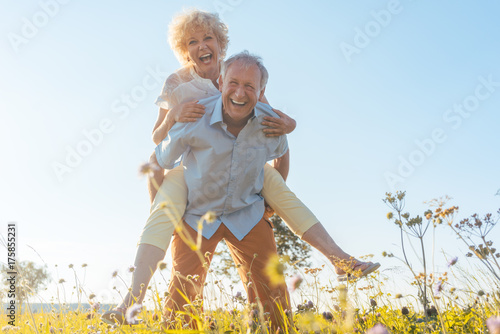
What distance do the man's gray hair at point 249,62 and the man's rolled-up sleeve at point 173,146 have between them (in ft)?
1.91

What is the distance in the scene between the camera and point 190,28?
4.75m

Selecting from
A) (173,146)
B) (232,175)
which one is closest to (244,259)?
(232,175)

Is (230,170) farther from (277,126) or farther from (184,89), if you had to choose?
(184,89)

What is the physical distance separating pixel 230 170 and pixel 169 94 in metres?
1.13

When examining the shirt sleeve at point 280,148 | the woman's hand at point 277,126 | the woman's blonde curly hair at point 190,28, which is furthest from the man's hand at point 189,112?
the woman's blonde curly hair at point 190,28

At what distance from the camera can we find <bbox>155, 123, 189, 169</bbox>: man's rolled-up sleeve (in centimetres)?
366

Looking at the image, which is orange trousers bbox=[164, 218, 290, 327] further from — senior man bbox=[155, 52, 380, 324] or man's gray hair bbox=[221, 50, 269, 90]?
man's gray hair bbox=[221, 50, 269, 90]

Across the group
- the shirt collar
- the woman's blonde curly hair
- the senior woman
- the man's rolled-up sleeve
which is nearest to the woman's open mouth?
the senior woman

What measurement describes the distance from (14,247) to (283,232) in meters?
Result: 11.8

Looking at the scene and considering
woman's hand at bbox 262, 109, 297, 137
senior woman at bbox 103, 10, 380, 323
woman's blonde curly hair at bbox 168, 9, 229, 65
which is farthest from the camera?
woman's blonde curly hair at bbox 168, 9, 229, 65

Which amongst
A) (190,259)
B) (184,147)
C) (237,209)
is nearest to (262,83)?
(184,147)

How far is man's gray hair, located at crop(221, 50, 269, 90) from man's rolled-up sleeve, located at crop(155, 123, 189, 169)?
1.91 ft

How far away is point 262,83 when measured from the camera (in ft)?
12.4

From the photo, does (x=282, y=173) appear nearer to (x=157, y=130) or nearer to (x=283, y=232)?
(x=157, y=130)
